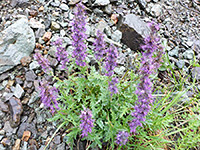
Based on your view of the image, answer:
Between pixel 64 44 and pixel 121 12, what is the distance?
2.37 metres

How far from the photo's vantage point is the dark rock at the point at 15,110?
3.97 metres

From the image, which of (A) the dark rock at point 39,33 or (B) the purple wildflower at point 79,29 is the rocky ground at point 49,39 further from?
(B) the purple wildflower at point 79,29

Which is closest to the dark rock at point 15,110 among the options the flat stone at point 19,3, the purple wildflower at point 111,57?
the purple wildflower at point 111,57

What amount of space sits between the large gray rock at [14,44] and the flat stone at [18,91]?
1.99 ft

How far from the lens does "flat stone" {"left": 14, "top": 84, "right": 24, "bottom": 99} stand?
4.24 metres

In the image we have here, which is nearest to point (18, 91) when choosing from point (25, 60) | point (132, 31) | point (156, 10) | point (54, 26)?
point (25, 60)

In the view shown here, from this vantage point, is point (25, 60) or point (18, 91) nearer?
point (18, 91)

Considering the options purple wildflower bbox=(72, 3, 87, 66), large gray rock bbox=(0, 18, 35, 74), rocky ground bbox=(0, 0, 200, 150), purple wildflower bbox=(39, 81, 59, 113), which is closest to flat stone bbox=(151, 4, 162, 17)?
rocky ground bbox=(0, 0, 200, 150)

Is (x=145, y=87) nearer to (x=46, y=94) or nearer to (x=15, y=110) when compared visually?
(x=46, y=94)

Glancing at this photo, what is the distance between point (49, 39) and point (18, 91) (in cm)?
169

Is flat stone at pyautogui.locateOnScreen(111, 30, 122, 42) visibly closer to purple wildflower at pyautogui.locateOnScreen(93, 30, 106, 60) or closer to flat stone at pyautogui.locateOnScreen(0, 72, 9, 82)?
purple wildflower at pyautogui.locateOnScreen(93, 30, 106, 60)

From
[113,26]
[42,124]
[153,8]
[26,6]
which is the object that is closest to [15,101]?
[42,124]

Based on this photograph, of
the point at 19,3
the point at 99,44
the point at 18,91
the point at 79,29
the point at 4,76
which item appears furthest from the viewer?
the point at 19,3

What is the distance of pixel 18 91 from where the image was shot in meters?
4.28
